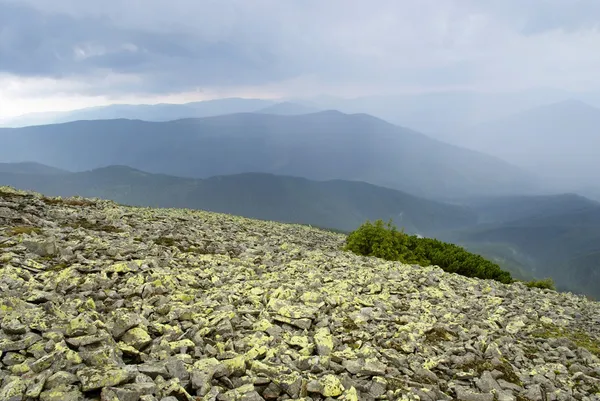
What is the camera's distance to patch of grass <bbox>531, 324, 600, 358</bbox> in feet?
44.9

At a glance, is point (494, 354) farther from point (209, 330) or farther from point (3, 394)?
point (3, 394)

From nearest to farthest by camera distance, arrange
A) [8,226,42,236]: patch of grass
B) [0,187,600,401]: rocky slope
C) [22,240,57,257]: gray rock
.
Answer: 1. [0,187,600,401]: rocky slope
2. [22,240,57,257]: gray rock
3. [8,226,42,236]: patch of grass

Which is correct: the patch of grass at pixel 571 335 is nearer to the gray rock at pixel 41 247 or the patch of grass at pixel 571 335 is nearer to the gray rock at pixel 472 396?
the gray rock at pixel 472 396

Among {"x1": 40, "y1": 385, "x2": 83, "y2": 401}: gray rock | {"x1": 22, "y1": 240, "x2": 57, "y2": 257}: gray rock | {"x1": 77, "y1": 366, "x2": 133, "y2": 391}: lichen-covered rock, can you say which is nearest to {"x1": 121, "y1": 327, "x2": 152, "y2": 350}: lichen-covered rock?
{"x1": 77, "y1": 366, "x2": 133, "y2": 391}: lichen-covered rock

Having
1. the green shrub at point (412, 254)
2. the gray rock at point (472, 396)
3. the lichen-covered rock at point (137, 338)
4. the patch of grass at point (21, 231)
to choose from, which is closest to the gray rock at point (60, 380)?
the lichen-covered rock at point (137, 338)

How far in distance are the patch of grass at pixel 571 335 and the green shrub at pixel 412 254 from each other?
15.2 m

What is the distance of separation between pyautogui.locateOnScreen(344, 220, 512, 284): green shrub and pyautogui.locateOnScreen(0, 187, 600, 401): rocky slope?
403 inches

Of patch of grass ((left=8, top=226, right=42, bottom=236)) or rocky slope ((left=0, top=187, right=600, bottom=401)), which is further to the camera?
patch of grass ((left=8, top=226, right=42, bottom=236))

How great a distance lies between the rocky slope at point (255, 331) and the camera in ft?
25.8

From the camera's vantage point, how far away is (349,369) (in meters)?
9.52

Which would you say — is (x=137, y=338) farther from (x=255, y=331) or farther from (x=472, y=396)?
(x=472, y=396)

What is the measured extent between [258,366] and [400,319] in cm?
676

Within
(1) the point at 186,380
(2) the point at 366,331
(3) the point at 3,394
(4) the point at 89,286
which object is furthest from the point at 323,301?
(3) the point at 3,394

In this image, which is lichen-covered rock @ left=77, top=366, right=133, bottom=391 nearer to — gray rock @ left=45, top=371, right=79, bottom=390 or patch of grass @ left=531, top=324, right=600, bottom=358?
gray rock @ left=45, top=371, right=79, bottom=390
